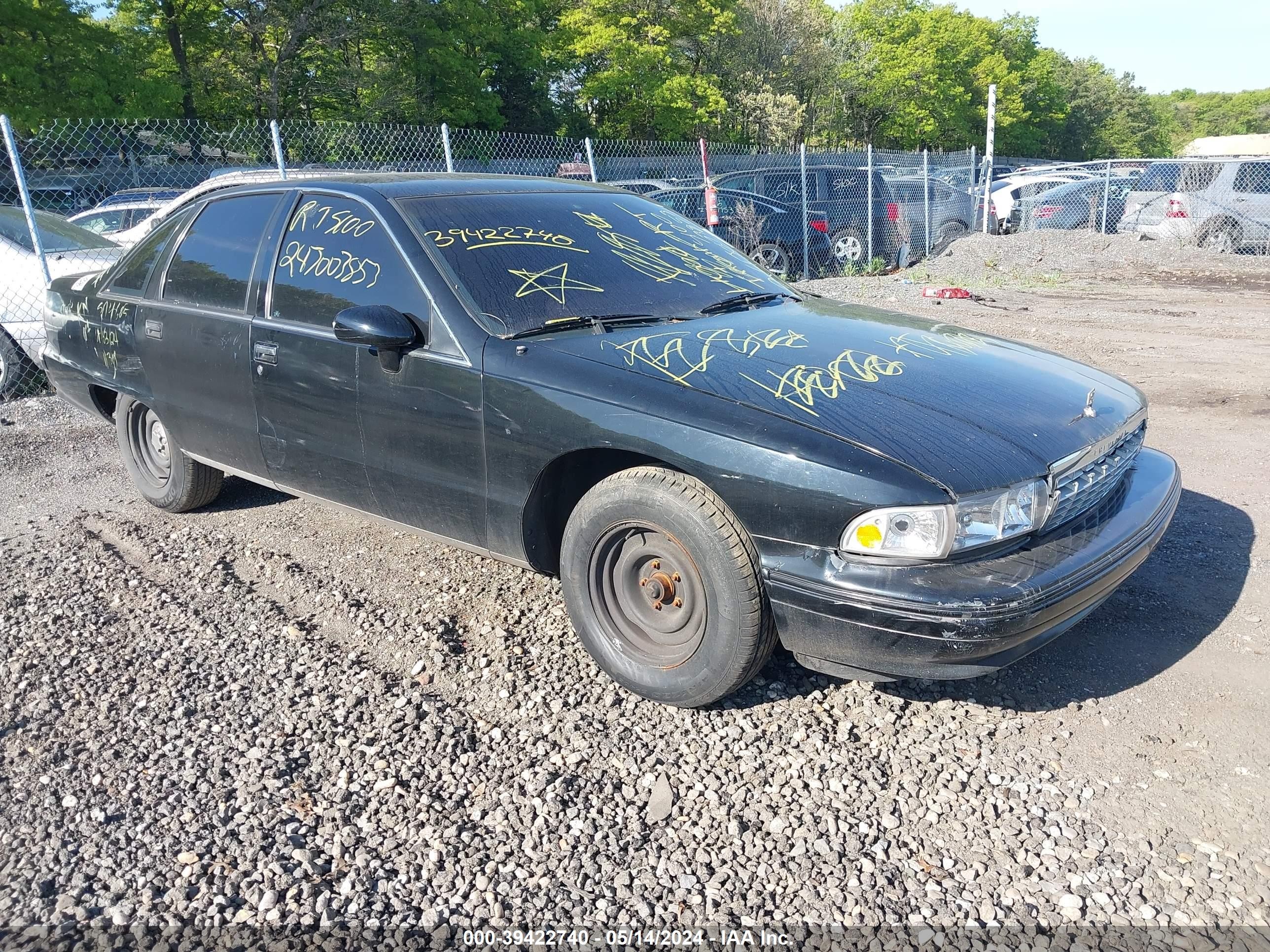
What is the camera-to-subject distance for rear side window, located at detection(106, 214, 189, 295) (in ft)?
15.1

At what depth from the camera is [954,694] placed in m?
3.12

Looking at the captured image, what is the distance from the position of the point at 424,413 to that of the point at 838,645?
1.66m

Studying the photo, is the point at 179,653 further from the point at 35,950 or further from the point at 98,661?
the point at 35,950

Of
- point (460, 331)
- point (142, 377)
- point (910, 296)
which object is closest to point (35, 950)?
point (460, 331)

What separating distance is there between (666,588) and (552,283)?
1.28m

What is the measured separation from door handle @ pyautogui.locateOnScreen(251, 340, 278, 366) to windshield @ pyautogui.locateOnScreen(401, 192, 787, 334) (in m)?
0.80

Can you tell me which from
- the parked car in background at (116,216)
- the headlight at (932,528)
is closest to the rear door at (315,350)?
the headlight at (932,528)

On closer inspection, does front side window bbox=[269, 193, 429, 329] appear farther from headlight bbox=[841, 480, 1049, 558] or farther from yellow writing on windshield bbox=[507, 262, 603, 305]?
headlight bbox=[841, 480, 1049, 558]

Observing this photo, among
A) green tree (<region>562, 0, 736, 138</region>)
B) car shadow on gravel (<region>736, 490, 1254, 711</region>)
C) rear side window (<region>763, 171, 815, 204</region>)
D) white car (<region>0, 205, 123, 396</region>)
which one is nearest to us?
car shadow on gravel (<region>736, 490, 1254, 711</region>)

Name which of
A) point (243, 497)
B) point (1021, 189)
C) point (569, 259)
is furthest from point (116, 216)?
point (1021, 189)

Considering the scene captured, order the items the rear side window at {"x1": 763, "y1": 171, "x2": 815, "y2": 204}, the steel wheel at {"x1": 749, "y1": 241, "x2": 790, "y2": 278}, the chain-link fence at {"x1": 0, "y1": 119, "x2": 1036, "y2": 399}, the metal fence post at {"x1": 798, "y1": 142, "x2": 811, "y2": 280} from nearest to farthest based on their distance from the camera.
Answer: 1. the chain-link fence at {"x1": 0, "y1": 119, "x2": 1036, "y2": 399}
2. the steel wheel at {"x1": 749, "y1": 241, "x2": 790, "y2": 278}
3. the metal fence post at {"x1": 798, "y1": 142, "x2": 811, "y2": 280}
4. the rear side window at {"x1": 763, "y1": 171, "x2": 815, "y2": 204}

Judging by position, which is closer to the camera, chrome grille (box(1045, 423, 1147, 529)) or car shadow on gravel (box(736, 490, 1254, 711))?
chrome grille (box(1045, 423, 1147, 529))

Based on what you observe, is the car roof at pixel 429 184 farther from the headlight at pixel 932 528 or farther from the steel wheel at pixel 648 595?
the headlight at pixel 932 528

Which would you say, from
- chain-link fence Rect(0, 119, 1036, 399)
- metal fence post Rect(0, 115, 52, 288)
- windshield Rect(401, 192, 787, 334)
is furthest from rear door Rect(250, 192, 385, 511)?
metal fence post Rect(0, 115, 52, 288)
